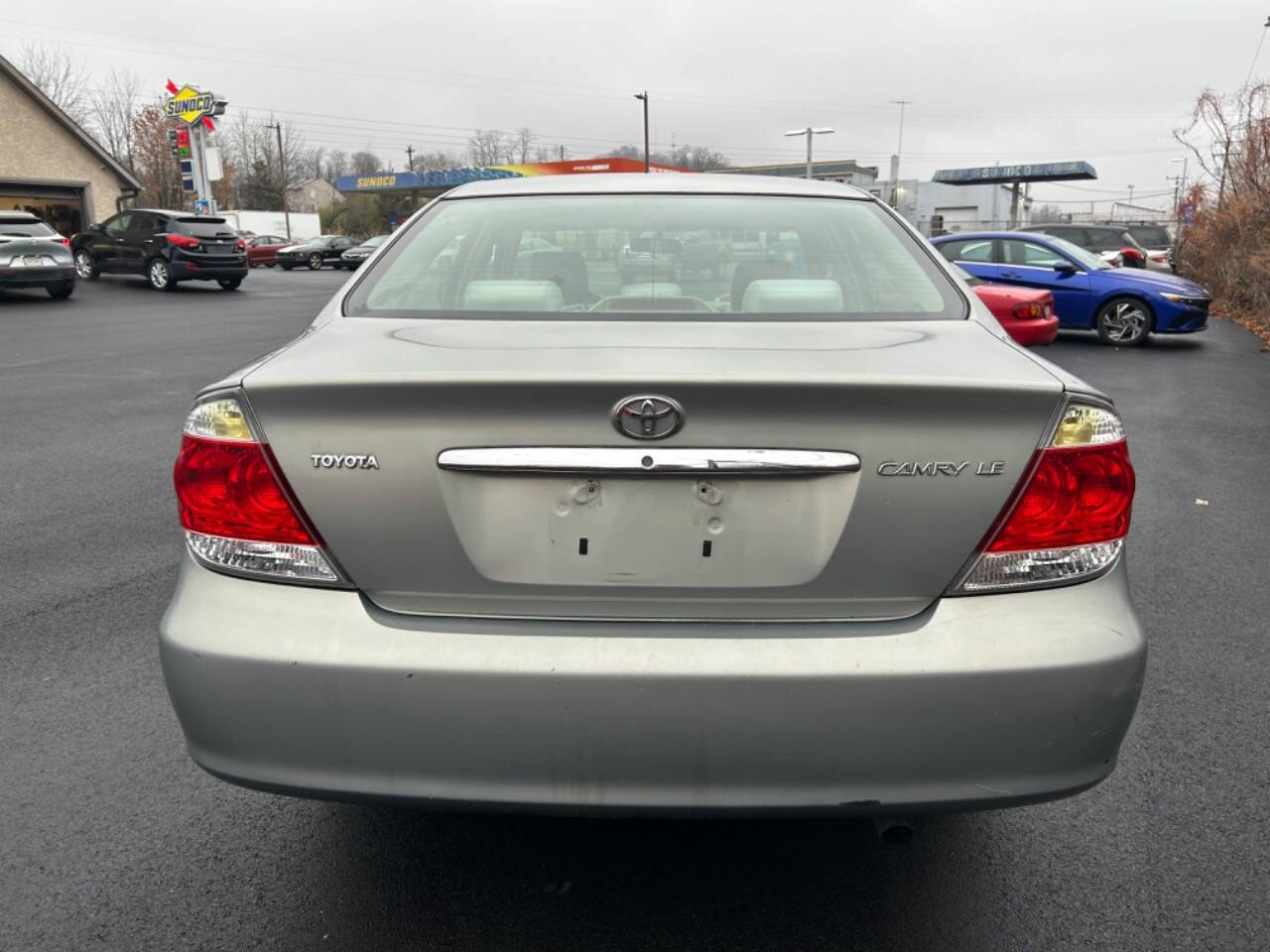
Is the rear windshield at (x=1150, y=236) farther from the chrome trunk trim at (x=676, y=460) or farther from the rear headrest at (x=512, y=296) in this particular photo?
the chrome trunk trim at (x=676, y=460)

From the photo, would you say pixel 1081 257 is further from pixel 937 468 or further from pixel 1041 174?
pixel 1041 174

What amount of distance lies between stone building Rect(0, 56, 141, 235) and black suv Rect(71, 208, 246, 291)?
9.27 metres

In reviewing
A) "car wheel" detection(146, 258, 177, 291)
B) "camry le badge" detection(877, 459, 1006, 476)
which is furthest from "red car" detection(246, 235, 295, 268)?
"camry le badge" detection(877, 459, 1006, 476)

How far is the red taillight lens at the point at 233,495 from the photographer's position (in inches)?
73.7

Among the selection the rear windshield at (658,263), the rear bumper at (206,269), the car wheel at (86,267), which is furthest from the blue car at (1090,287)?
the car wheel at (86,267)

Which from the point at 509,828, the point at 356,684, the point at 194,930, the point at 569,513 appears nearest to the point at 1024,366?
the point at 569,513

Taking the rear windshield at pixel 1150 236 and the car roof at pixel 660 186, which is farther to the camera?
the rear windshield at pixel 1150 236

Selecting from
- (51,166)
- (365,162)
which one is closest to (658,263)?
(51,166)

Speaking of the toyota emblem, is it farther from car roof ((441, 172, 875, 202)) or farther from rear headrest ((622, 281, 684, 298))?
car roof ((441, 172, 875, 202))

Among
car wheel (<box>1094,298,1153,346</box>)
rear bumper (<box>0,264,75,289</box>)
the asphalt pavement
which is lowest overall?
the asphalt pavement

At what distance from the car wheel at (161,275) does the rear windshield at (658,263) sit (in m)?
22.1

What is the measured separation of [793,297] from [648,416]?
855 millimetres

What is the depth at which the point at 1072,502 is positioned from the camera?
1.87 metres

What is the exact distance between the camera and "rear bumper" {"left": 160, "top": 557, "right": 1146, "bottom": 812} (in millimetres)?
1757
